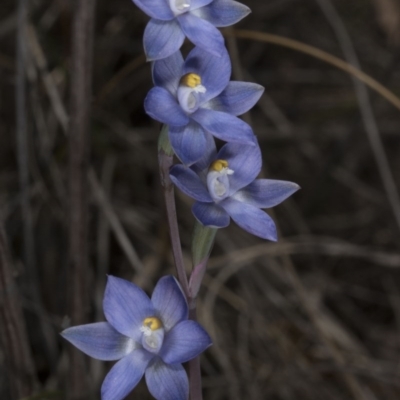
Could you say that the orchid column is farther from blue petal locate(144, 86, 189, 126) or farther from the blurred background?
the blurred background

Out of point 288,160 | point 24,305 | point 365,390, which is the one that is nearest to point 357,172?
point 288,160

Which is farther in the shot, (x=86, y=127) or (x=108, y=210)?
(x=108, y=210)

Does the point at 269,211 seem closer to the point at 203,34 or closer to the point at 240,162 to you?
the point at 240,162

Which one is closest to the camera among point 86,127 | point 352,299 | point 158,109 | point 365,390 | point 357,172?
point 158,109

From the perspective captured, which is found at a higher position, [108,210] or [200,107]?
[200,107]

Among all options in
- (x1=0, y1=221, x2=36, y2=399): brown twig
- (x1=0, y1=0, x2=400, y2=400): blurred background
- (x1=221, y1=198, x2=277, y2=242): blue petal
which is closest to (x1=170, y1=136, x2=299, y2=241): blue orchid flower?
(x1=221, y1=198, x2=277, y2=242): blue petal

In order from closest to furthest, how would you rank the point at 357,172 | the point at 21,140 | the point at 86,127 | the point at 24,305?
the point at 86,127
the point at 21,140
the point at 24,305
the point at 357,172

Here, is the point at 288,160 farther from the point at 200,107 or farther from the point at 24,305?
the point at 200,107
